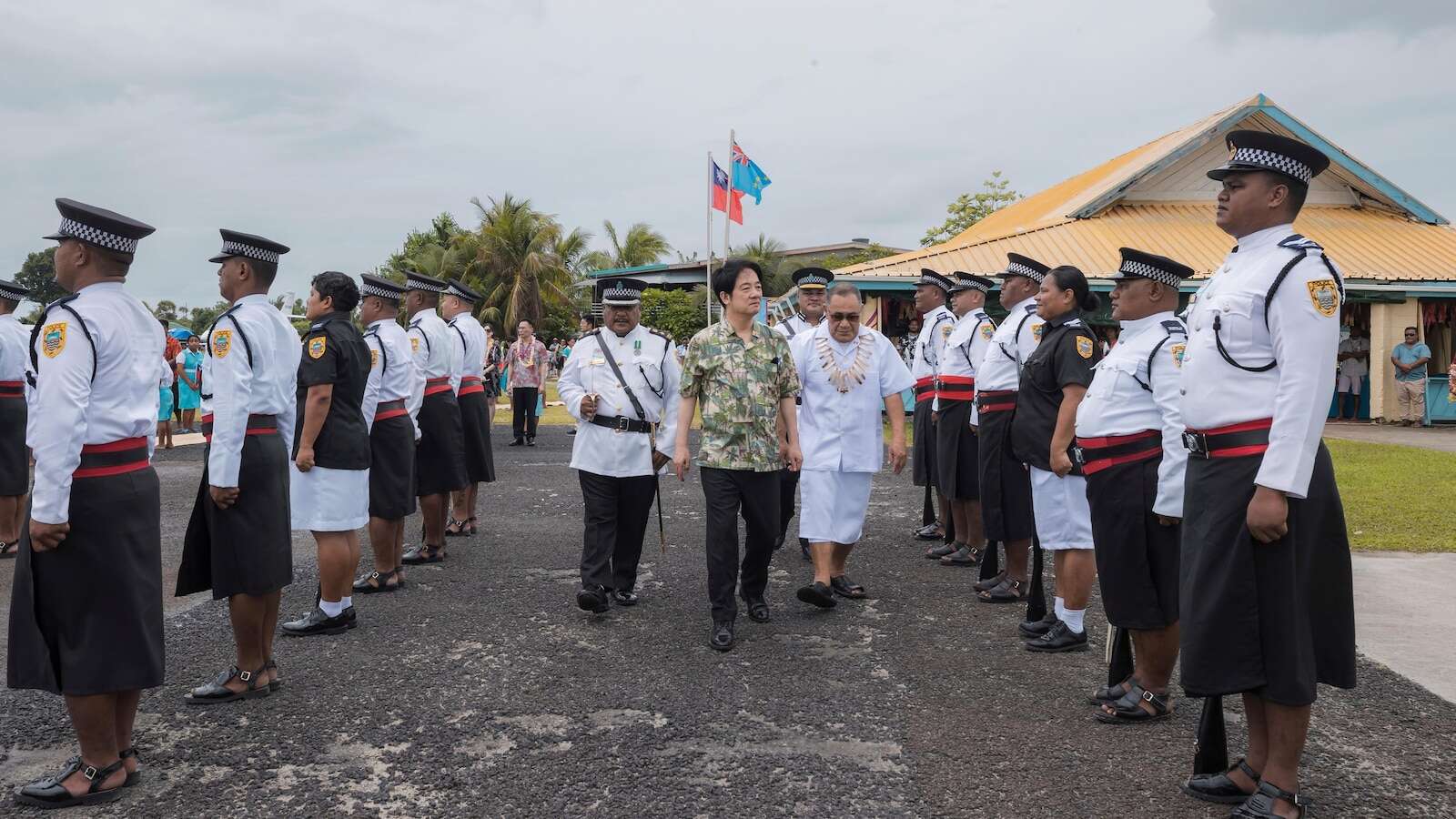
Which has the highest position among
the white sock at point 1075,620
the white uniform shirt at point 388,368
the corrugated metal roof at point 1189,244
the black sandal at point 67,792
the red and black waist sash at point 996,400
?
the corrugated metal roof at point 1189,244

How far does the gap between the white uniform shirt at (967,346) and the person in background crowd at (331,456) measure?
404 centimetres

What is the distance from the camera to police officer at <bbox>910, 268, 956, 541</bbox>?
8258 mm

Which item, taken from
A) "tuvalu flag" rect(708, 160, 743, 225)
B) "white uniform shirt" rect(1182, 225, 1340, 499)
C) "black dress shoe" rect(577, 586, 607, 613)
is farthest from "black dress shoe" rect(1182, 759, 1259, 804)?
Result: "tuvalu flag" rect(708, 160, 743, 225)

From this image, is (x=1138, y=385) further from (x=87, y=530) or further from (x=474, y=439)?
(x=474, y=439)

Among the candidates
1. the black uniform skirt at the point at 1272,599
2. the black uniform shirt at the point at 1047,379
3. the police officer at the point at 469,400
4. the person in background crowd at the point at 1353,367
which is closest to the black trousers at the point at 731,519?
the black uniform shirt at the point at 1047,379

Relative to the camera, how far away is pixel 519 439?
16016 millimetres

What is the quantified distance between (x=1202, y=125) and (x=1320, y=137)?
216 centimetres

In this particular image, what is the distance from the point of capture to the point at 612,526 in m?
5.96

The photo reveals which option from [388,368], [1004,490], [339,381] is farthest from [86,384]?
[1004,490]

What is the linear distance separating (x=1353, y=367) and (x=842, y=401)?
56.4ft

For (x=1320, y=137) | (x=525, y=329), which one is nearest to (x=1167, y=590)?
(x=525, y=329)

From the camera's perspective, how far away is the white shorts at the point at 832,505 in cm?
619

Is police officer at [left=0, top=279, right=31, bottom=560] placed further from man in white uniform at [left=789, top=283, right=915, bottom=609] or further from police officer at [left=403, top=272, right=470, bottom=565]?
man in white uniform at [left=789, top=283, right=915, bottom=609]

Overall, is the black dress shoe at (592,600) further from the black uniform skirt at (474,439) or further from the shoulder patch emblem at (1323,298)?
the shoulder patch emblem at (1323,298)
